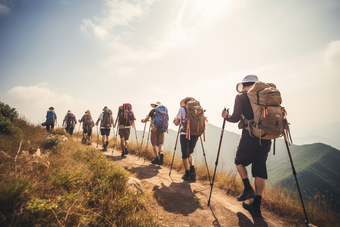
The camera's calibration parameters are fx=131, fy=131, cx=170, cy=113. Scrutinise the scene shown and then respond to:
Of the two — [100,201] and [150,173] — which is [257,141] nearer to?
[100,201]

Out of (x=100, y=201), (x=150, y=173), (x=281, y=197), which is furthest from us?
(x=150, y=173)

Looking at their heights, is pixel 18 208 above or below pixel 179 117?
below

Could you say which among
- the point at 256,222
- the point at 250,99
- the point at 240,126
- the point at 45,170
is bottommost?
the point at 256,222

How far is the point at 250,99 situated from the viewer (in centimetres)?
275

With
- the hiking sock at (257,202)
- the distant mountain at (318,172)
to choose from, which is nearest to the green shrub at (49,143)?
the hiking sock at (257,202)

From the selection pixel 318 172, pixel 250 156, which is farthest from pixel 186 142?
pixel 318 172

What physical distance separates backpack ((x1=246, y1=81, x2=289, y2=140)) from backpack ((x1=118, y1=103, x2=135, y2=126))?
6.04m

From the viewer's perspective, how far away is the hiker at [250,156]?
108 inches

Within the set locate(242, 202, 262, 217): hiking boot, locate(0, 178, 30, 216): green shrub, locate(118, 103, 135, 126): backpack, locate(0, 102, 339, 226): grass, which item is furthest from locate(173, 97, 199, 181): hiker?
locate(118, 103, 135, 126): backpack

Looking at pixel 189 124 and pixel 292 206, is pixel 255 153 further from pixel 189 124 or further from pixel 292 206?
pixel 189 124

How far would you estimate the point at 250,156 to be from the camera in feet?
9.27

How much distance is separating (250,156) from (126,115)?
604 cm

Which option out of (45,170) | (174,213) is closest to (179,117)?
(174,213)

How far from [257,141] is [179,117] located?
7.96 ft
